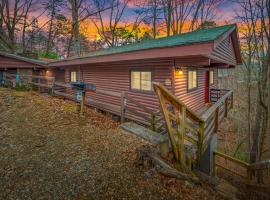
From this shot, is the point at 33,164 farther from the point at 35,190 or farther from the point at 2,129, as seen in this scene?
the point at 2,129

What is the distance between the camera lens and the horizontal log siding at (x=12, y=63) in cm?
1827

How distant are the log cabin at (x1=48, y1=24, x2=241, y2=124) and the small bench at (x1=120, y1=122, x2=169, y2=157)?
1.65 m

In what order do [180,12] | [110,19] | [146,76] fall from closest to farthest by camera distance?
[146,76], [180,12], [110,19]

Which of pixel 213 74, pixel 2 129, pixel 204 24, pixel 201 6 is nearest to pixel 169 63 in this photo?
pixel 2 129

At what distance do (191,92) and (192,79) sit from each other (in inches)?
28.6

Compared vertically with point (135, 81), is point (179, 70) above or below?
above

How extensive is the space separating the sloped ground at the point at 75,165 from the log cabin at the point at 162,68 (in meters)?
2.58

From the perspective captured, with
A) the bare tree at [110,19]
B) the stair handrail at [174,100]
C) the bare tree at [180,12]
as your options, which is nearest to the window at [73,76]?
the stair handrail at [174,100]

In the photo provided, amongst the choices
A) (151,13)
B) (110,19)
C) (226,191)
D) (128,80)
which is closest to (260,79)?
(128,80)

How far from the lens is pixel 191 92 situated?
34.3ft

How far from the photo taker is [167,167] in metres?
4.46

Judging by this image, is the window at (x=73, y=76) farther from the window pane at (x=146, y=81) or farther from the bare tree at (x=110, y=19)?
the bare tree at (x=110, y=19)

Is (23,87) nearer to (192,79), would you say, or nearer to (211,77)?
(192,79)

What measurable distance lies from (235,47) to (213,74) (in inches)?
113
